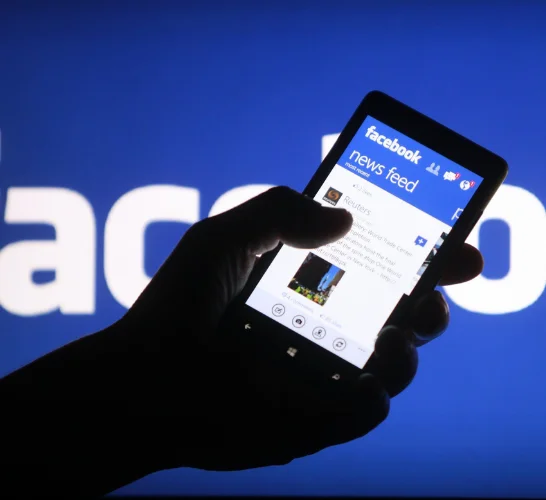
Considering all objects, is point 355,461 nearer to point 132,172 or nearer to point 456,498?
point 456,498

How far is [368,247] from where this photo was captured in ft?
2.83

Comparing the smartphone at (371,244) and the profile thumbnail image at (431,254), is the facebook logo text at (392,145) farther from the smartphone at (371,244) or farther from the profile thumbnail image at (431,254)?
the profile thumbnail image at (431,254)

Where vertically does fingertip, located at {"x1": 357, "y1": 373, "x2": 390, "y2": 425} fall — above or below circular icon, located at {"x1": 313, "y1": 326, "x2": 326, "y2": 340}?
below

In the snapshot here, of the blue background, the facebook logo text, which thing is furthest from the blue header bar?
the blue background

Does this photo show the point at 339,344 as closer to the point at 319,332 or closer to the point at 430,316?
the point at 319,332

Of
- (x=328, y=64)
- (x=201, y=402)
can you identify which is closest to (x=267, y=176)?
(x=328, y=64)

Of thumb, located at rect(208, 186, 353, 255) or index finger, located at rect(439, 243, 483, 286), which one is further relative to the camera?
index finger, located at rect(439, 243, 483, 286)

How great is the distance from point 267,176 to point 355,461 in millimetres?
777

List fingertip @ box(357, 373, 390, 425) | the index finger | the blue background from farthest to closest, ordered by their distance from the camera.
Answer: the blue background, the index finger, fingertip @ box(357, 373, 390, 425)

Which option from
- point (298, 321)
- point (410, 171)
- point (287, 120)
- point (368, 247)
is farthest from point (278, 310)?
point (287, 120)

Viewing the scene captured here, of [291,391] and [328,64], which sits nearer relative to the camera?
[291,391]

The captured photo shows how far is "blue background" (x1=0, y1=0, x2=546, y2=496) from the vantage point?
1421mm

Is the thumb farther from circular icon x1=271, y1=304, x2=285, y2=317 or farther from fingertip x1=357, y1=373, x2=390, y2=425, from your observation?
fingertip x1=357, y1=373, x2=390, y2=425

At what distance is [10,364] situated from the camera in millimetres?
1494
